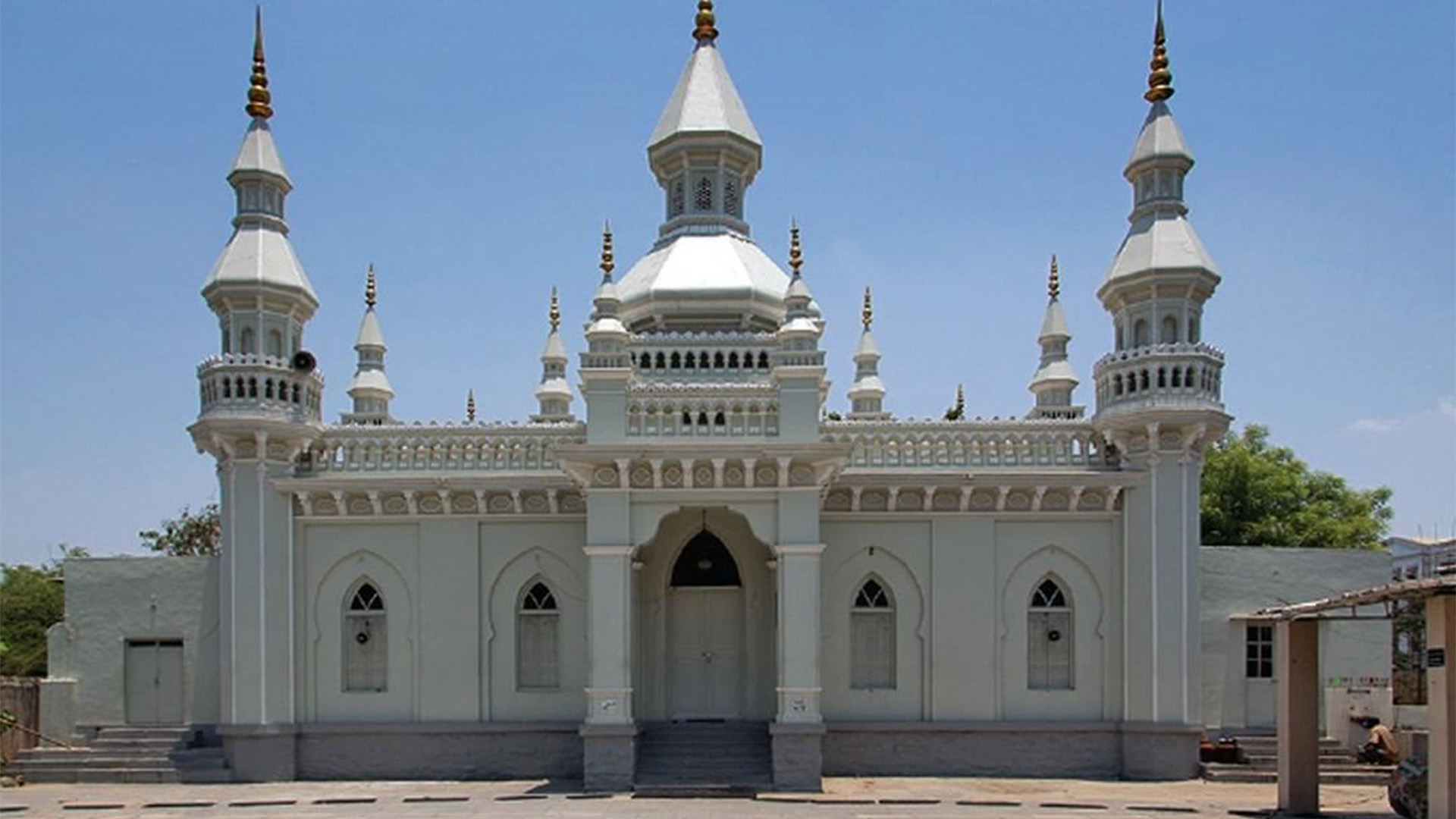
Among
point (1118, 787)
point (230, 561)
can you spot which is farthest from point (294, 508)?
point (1118, 787)

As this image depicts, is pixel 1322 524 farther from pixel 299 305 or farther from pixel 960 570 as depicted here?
pixel 299 305

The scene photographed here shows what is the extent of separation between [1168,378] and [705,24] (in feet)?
36.6

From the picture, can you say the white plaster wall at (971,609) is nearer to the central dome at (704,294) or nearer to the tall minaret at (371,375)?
the central dome at (704,294)

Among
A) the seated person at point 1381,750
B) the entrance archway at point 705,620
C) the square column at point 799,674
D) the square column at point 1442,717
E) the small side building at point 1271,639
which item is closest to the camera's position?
the square column at point 1442,717

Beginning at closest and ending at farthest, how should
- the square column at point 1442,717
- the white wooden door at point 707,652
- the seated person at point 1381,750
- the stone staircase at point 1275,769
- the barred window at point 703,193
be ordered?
the square column at point 1442,717 < the stone staircase at point 1275,769 < the seated person at point 1381,750 < the white wooden door at point 707,652 < the barred window at point 703,193

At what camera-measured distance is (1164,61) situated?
2280 centimetres

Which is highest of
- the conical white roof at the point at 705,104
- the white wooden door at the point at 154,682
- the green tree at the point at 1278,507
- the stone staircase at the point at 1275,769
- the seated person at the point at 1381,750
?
the conical white roof at the point at 705,104

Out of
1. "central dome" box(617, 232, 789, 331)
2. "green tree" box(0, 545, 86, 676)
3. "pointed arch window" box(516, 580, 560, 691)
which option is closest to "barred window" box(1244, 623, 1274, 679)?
"central dome" box(617, 232, 789, 331)

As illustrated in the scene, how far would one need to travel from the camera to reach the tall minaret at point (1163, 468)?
68.7 ft

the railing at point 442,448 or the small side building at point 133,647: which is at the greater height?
the railing at point 442,448

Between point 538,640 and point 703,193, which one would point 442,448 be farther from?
point 703,193

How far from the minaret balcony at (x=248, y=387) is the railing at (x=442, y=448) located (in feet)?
2.67

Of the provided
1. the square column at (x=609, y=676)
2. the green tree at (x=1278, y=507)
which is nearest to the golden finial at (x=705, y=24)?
the square column at (x=609, y=676)

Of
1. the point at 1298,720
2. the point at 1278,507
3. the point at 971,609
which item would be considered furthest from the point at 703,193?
the point at 1278,507
